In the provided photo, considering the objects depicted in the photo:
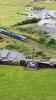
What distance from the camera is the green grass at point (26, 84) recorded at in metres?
6.37

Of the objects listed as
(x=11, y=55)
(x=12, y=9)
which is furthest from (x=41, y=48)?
(x=12, y=9)

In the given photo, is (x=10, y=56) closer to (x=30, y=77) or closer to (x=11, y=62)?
(x=11, y=62)

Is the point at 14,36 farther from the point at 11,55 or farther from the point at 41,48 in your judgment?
the point at 11,55

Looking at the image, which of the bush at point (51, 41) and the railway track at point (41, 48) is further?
the bush at point (51, 41)

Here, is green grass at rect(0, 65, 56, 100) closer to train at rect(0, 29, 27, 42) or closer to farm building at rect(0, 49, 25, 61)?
farm building at rect(0, 49, 25, 61)

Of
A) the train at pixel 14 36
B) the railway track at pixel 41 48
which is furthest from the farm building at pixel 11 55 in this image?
the train at pixel 14 36

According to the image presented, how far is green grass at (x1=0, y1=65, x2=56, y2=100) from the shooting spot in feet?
20.9

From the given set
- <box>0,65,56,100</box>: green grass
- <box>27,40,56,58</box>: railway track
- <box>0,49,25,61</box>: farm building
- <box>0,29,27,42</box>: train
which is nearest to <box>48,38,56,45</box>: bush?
<box>27,40,56,58</box>: railway track

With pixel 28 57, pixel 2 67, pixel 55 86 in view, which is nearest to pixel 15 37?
pixel 28 57

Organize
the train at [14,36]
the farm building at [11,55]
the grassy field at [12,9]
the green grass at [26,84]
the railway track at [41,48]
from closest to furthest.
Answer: the green grass at [26,84]
the farm building at [11,55]
the railway track at [41,48]
the train at [14,36]
the grassy field at [12,9]

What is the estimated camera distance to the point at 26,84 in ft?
22.6

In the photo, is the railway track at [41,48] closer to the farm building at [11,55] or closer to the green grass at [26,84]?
the farm building at [11,55]

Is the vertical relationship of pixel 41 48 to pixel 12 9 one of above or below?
below

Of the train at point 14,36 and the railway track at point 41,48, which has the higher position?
the train at point 14,36
